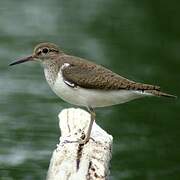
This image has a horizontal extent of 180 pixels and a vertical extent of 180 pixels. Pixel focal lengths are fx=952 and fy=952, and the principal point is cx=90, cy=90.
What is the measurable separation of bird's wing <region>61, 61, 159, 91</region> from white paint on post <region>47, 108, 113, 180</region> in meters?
0.54

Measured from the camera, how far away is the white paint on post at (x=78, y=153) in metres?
8.95

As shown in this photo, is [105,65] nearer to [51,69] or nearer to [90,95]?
[51,69]

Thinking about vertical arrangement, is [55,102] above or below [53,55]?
below

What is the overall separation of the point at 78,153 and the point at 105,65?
7.90m

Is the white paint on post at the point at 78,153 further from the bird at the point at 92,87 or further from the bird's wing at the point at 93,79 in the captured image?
the bird's wing at the point at 93,79

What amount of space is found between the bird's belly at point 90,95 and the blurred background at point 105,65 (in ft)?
9.51

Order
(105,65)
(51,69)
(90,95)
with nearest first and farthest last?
(90,95), (51,69), (105,65)

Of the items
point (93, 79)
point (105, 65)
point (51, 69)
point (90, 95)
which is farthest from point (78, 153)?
point (105, 65)

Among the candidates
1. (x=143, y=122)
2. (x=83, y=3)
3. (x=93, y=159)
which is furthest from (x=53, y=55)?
(x=83, y=3)

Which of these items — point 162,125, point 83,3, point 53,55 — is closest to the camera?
point 53,55

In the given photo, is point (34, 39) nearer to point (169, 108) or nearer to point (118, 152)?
point (169, 108)

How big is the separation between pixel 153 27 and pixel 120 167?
24.0ft

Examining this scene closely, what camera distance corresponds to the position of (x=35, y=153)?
45.8 feet

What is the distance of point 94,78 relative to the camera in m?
10.3
